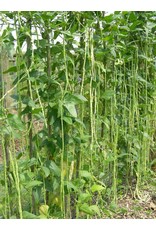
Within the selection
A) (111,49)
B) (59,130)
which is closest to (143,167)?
(111,49)

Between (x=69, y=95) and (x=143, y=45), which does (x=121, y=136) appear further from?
(x=69, y=95)

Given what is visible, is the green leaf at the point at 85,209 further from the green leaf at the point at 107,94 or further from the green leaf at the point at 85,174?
the green leaf at the point at 107,94

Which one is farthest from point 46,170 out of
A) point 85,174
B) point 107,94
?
point 107,94

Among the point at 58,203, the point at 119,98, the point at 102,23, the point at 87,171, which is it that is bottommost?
the point at 58,203

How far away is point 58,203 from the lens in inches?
53.3

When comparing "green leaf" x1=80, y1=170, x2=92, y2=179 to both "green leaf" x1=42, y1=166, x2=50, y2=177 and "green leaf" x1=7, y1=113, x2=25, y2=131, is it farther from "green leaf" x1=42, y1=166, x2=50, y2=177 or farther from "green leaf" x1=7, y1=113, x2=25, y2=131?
"green leaf" x1=7, y1=113, x2=25, y2=131

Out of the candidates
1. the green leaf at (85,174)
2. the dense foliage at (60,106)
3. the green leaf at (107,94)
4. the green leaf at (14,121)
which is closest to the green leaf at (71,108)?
the dense foliage at (60,106)

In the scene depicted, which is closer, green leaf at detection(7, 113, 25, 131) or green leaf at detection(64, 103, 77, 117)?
green leaf at detection(7, 113, 25, 131)

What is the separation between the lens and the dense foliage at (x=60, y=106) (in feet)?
3.67

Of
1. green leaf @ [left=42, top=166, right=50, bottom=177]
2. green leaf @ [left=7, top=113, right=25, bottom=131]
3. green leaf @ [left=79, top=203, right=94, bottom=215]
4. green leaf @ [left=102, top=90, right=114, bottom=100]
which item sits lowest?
green leaf @ [left=79, top=203, right=94, bottom=215]

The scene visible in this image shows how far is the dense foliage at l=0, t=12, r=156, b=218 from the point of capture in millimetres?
1119

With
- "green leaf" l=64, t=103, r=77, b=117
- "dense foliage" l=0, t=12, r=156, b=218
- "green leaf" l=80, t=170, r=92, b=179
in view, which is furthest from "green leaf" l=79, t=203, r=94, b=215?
"green leaf" l=64, t=103, r=77, b=117

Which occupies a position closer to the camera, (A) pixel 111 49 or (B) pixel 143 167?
(A) pixel 111 49
